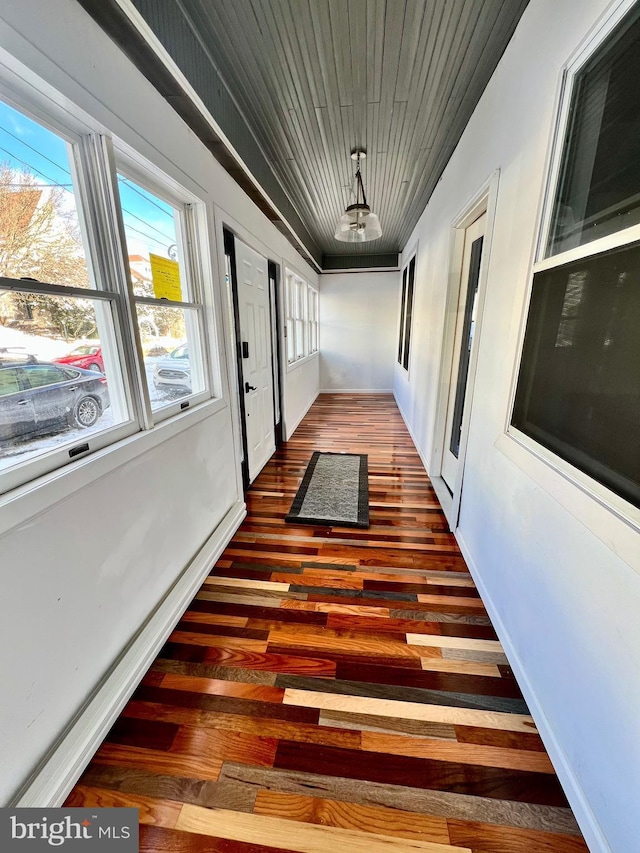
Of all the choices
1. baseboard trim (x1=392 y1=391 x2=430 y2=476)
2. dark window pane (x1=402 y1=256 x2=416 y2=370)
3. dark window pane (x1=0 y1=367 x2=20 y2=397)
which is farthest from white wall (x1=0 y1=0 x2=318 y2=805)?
dark window pane (x1=402 y1=256 x2=416 y2=370)

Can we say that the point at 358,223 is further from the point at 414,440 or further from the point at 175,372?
the point at 414,440

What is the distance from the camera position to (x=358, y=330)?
729 cm

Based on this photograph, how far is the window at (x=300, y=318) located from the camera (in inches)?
187

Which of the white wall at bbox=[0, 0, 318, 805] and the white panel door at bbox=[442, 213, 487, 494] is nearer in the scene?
the white wall at bbox=[0, 0, 318, 805]

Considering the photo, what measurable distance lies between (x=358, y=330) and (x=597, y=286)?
21.3 ft

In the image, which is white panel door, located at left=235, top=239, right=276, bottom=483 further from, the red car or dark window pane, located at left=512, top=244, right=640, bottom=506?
dark window pane, located at left=512, top=244, right=640, bottom=506

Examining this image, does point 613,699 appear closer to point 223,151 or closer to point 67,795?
point 67,795

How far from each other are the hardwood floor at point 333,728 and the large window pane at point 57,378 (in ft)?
3.69

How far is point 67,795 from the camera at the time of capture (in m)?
1.04

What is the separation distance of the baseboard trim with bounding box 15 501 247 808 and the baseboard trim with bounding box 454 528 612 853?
1.57m

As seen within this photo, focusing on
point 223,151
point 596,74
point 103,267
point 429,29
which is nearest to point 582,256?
point 596,74

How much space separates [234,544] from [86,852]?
4.67 ft

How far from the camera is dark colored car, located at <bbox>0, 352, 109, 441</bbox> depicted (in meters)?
0.96

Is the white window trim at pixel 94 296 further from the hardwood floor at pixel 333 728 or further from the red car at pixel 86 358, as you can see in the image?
the hardwood floor at pixel 333 728
